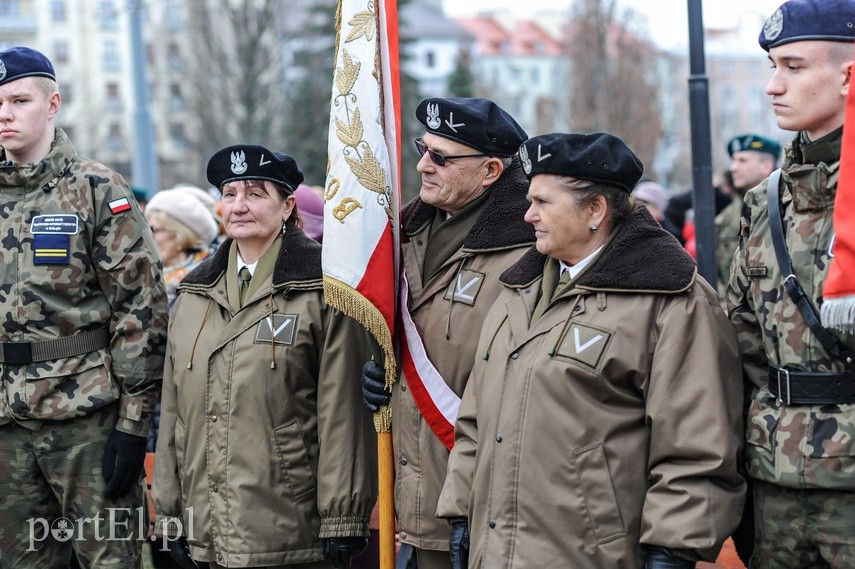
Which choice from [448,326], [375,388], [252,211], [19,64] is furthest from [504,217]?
[19,64]

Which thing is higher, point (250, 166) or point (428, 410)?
point (250, 166)

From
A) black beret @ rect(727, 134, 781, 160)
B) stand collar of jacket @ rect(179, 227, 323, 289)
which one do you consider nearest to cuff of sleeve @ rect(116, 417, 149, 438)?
stand collar of jacket @ rect(179, 227, 323, 289)

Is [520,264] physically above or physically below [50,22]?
below

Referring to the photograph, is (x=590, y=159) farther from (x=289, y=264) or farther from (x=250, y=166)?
(x=250, y=166)

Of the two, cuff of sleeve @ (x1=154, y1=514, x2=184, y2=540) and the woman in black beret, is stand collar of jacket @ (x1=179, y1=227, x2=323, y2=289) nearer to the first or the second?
cuff of sleeve @ (x1=154, y1=514, x2=184, y2=540)

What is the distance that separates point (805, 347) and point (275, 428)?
84.3 inches

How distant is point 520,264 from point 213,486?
1.59m

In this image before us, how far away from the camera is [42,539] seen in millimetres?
5102

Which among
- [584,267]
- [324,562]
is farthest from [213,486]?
[584,267]

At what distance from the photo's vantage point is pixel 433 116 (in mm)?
4520

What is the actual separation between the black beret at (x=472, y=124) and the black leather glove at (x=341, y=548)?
1622 mm

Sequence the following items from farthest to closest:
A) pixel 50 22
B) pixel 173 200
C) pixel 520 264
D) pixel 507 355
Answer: pixel 50 22 < pixel 173 200 < pixel 520 264 < pixel 507 355

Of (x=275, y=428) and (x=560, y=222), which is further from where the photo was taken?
(x=275, y=428)

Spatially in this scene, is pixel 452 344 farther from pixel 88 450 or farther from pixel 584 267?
pixel 88 450
